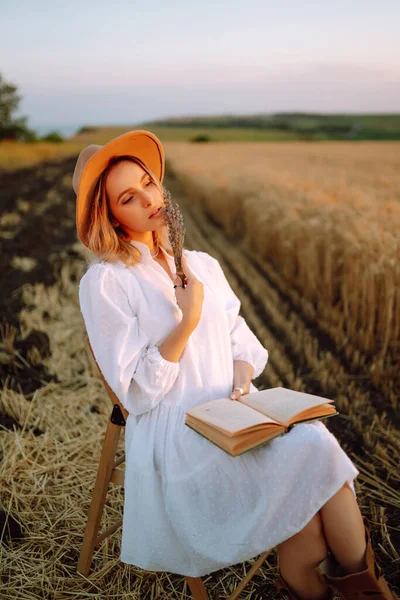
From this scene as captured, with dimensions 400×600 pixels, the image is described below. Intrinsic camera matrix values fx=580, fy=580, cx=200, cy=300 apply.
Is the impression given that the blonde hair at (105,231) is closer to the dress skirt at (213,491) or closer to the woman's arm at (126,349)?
the woman's arm at (126,349)

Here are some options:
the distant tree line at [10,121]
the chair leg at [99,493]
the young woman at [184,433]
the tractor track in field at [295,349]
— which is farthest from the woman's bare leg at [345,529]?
the distant tree line at [10,121]

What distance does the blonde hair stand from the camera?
1.97 metres

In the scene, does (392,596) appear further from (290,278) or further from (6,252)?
(6,252)

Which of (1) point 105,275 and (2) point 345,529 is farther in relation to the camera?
(1) point 105,275

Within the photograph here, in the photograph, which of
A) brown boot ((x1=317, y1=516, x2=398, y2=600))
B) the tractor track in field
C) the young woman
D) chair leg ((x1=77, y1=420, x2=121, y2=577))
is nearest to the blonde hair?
the young woman

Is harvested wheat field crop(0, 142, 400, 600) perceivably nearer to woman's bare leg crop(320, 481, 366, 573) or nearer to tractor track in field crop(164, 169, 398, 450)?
tractor track in field crop(164, 169, 398, 450)

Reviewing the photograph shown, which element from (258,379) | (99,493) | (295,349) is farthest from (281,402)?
(295,349)

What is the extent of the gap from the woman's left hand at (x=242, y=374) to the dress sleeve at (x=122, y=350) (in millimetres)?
268

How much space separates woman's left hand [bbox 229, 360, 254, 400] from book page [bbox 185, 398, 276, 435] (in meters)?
0.19

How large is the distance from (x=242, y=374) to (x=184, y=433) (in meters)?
0.37

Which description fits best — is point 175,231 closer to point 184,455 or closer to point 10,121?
point 184,455

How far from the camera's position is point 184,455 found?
1812 millimetres

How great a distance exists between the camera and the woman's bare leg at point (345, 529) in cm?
156

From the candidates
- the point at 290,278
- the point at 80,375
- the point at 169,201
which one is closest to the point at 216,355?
the point at 169,201
